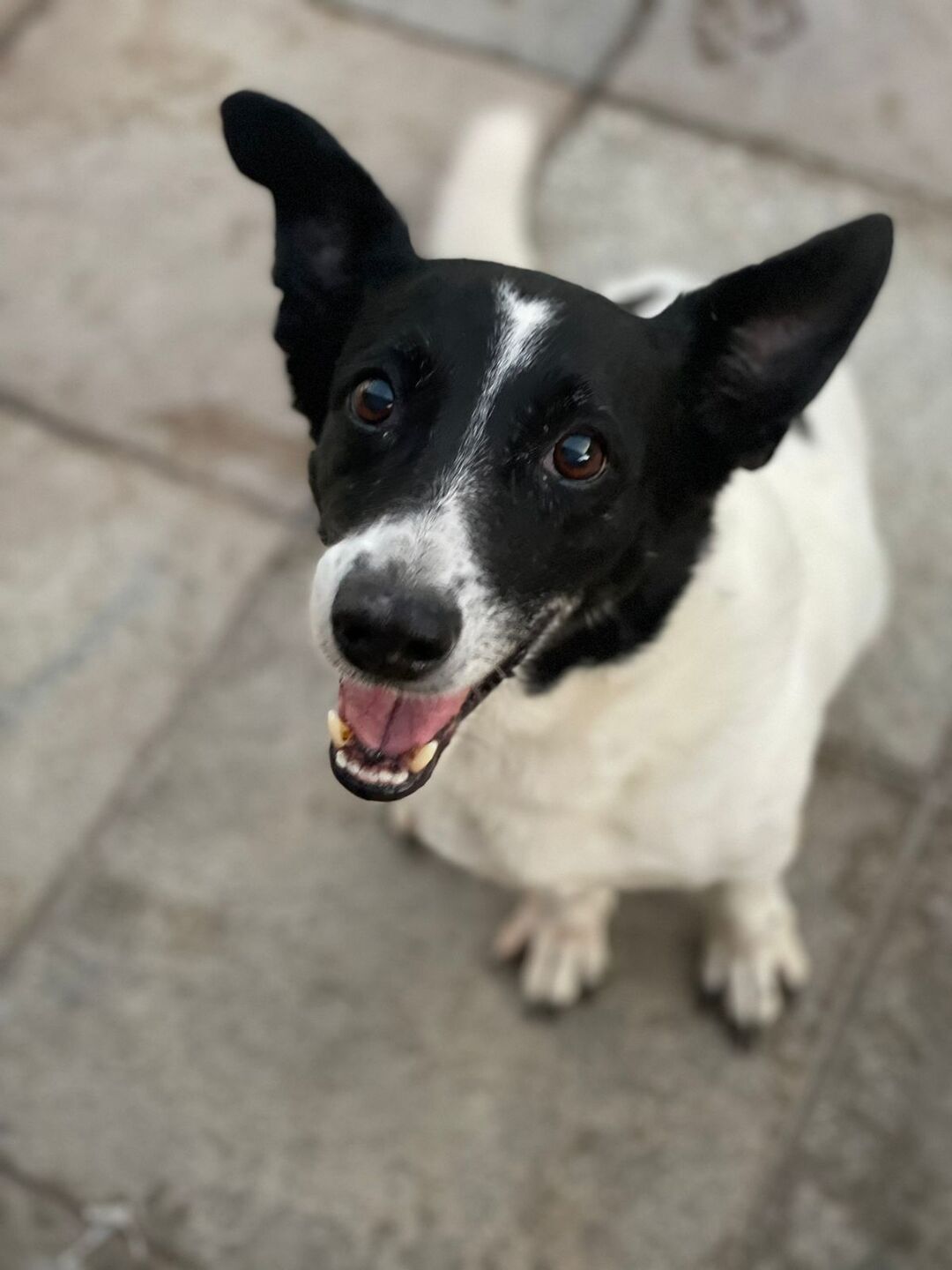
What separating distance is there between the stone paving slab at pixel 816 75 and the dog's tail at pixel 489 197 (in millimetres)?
872

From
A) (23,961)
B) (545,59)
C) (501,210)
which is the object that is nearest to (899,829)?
(501,210)

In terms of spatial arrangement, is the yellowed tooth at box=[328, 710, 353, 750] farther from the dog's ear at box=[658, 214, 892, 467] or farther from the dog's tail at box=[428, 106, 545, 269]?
the dog's tail at box=[428, 106, 545, 269]

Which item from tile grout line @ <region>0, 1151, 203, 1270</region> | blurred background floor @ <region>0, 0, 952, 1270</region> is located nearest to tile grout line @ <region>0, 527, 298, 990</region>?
blurred background floor @ <region>0, 0, 952, 1270</region>

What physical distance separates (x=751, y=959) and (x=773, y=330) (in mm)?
1316

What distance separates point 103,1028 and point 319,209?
65.5 inches

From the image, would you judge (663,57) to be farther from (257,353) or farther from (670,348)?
(670,348)

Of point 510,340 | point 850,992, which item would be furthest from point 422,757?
point 850,992

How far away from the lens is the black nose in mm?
1393

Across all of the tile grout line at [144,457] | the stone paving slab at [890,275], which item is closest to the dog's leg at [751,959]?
the stone paving slab at [890,275]

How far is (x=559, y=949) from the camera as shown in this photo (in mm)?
2461

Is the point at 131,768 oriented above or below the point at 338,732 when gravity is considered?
below

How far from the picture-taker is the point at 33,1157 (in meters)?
2.37

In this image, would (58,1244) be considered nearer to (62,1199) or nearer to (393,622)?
(62,1199)

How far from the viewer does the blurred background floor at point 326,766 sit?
2330 mm
